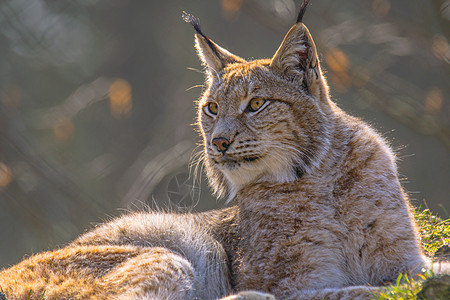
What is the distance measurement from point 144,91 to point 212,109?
7.73 meters

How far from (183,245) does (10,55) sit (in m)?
9.16

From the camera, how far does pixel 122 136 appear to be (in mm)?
Result: 12086

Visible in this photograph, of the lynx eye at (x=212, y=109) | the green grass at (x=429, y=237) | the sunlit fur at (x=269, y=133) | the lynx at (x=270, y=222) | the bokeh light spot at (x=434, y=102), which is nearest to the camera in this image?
the green grass at (x=429, y=237)

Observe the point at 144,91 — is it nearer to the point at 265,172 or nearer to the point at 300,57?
the point at 300,57

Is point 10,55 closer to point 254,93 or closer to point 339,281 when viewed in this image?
point 254,93

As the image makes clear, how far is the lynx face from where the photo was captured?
423 cm

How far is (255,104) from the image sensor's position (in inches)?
175

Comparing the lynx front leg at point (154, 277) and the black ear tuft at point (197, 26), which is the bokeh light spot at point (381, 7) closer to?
the black ear tuft at point (197, 26)

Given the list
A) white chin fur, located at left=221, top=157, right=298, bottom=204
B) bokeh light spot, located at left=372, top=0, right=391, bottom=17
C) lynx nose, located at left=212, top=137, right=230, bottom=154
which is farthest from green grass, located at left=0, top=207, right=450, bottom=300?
bokeh light spot, located at left=372, top=0, right=391, bottom=17

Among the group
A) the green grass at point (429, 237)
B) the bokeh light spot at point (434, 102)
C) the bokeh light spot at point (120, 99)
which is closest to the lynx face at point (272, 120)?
the green grass at point (429, 237)

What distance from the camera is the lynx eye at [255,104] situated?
14.4 ft

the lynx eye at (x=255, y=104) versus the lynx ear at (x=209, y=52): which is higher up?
the lynx ear at (x=209, y=52)

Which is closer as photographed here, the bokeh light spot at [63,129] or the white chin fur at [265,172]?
the white chin fur at [265,172]

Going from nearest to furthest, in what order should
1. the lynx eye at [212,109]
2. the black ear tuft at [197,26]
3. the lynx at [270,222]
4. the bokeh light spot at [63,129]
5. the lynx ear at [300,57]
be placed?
the lynx at [270,222] < the lynx ear at [300,57] < the lynx eye at [212,109] < the black ear tuft at [197,26] < the bokeh light spot at [63,129]
